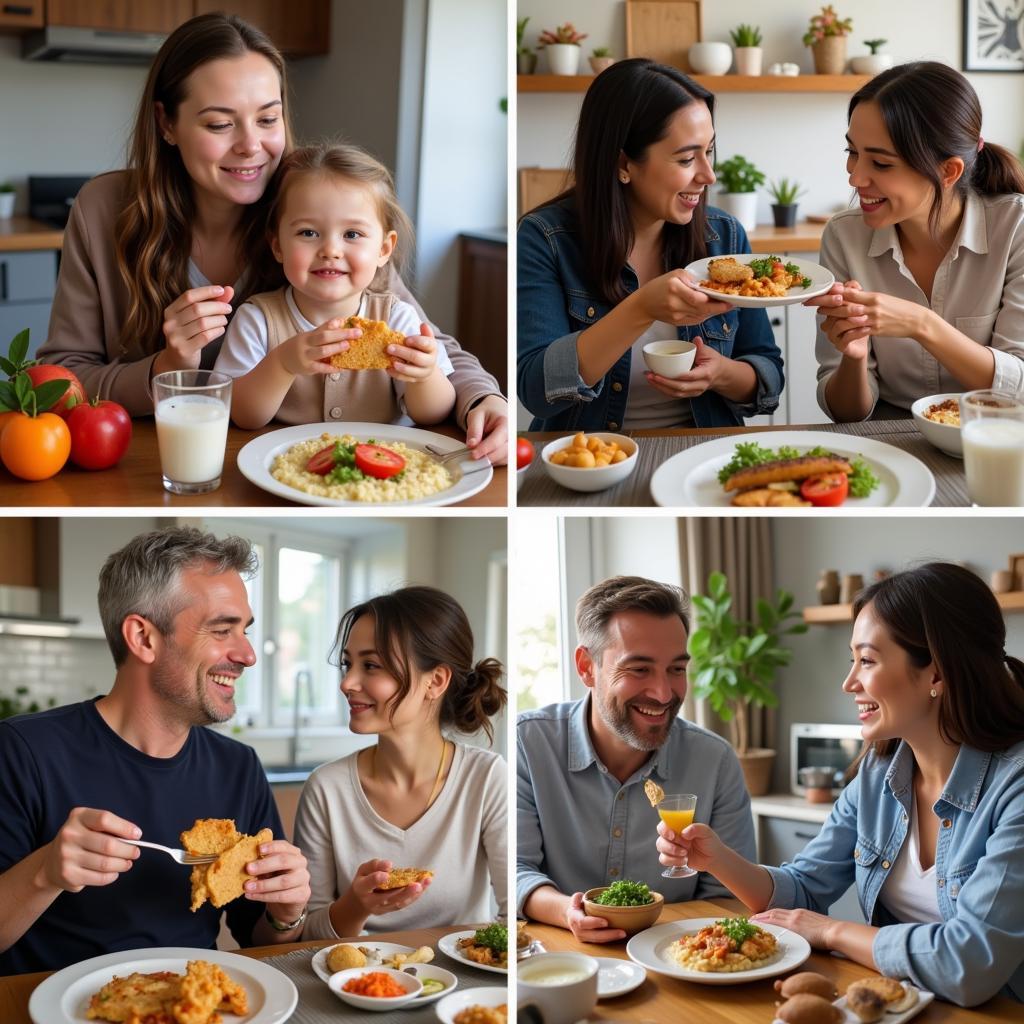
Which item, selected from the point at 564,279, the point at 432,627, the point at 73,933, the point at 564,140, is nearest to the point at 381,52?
the point at 564,140

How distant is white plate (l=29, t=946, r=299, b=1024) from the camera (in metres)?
1.37

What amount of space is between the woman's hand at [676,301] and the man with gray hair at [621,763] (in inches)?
21.6

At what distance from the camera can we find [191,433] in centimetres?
142

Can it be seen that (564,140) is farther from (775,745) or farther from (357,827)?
(357,827)

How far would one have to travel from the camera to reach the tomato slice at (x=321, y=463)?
4.86 ft

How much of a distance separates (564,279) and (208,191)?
0.67 metres

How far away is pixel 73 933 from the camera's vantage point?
178 centimetres

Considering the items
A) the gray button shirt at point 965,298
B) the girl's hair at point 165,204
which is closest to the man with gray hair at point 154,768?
the girl's hair at point 165,204

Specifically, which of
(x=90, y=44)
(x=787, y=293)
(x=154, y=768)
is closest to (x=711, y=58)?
(x=90, y=44)

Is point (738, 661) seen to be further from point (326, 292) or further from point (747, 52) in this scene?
point (326, 292)

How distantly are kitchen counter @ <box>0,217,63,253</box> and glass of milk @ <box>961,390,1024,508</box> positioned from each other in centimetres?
406

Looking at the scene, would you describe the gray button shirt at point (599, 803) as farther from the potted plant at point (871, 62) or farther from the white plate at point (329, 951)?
the potted plant at point (871, 62)

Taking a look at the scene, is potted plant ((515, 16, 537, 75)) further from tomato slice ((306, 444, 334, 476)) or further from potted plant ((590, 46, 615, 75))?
tomato slice ((306, 444, 334, 476))

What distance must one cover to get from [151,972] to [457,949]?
16.3 inches
